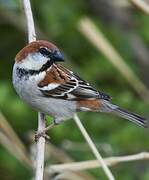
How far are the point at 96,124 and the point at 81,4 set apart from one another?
1.25 metres

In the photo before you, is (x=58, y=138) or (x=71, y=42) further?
(x=71, y=42)

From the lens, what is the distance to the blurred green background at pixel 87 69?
17.6 ft

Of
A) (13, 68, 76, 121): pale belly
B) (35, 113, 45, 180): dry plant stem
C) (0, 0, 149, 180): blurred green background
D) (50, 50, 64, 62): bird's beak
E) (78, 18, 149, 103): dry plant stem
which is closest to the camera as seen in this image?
(35, 113, 45, 180): dry plant stem

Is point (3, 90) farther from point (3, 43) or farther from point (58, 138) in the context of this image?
point (3, 43)

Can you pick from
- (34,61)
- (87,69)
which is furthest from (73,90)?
(87,69)

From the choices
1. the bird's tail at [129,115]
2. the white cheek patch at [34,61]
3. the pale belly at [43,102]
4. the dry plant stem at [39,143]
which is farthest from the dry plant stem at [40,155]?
the bird's tail at [129,115]

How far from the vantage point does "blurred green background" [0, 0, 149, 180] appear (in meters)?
Answer: 5.36

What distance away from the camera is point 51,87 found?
15.1ft

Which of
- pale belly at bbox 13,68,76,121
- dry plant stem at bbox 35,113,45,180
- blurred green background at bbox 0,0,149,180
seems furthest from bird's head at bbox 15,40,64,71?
blurred green background at bbox 0,0,149,180

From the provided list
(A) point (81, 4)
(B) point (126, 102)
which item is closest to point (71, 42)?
(A) point (81, 4)

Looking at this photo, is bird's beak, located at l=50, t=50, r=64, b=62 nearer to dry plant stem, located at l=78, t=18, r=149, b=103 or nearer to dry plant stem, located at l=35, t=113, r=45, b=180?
dry plant stem, located at l=35, t=113, r=45, b=180

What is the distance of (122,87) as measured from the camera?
612 cm

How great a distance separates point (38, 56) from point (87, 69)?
5.31 ft

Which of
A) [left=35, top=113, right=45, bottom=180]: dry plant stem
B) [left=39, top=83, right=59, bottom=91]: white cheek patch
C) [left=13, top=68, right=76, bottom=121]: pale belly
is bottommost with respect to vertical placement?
[left=35, top=113, right=45, bottom=180]: dry plant stem
